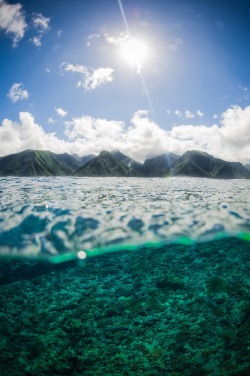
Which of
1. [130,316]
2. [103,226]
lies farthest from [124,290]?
[103,226]

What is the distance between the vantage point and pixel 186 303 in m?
8.48

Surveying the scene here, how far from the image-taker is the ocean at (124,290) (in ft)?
20.7

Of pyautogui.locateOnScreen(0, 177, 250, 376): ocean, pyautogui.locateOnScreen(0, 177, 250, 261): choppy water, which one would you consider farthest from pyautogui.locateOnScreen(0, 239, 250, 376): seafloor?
pyautogui.locateOnScreen(0, 177, 250, 261): choppy water

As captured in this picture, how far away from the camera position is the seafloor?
6152mm

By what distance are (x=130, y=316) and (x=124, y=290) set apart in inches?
55.0

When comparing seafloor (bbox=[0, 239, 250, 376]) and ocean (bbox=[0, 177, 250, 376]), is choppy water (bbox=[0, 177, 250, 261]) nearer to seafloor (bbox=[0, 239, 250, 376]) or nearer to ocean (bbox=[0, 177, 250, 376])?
ocean (bbox=[0, 177, 250, 376])

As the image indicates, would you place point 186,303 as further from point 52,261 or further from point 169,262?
point 52,261

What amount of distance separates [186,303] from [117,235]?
534cm

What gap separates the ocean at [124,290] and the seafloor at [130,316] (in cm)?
3

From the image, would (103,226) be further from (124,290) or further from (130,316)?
(130,316)

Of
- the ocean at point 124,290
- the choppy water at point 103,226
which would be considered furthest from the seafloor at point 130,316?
the choppy water at point 103,226

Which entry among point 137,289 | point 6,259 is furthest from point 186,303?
point 6,259

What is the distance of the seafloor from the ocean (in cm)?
3

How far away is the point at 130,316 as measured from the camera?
7.89 m
